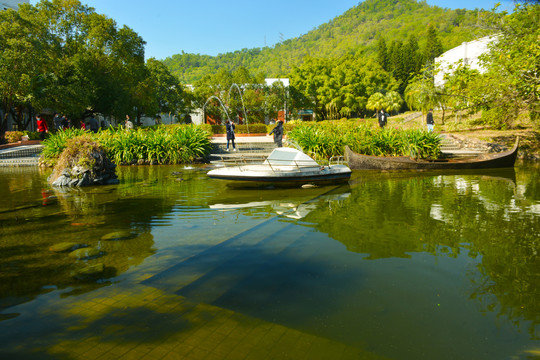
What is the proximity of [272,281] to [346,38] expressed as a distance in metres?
154

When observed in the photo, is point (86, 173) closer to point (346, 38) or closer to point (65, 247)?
point (65, 247)

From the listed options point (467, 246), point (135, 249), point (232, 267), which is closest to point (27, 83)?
point (135, 249)

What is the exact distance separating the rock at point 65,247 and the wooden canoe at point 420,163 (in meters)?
13.0

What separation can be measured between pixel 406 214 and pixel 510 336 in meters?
4.98

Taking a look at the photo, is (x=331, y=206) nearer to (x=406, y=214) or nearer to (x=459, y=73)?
(x=406, y=214)

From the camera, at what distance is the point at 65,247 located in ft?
19.8

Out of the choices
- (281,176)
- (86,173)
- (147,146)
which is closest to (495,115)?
(281,176)

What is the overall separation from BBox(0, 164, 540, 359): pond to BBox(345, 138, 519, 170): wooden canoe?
685cm

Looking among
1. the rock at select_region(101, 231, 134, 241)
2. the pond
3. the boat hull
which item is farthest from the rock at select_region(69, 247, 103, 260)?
the boat hull

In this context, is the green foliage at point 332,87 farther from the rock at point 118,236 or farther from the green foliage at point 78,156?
the rock at point 118,236

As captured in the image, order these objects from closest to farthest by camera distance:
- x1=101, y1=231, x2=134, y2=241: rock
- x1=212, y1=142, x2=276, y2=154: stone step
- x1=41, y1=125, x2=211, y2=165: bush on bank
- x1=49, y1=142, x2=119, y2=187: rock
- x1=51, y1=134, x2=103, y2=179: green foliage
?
x1=101, y1=231, x2=134, y2=241: rock → x1=49, y1=142, x2=119, y2=187: rock → x1=51, y1=134, x2=103, y2=179: green foliage → x1=41, y1=125, x2=211, y2=165: bush on bank → x1=212, y1=142, x2=276, y2=154: stone step

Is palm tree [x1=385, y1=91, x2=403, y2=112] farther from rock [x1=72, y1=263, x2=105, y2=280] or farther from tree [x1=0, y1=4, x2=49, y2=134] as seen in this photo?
rock [x1=72, y1=263, x2=105, y2=280]

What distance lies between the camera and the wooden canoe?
1619 centimetres

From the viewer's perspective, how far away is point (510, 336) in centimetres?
344
